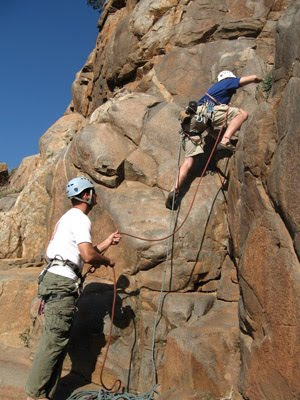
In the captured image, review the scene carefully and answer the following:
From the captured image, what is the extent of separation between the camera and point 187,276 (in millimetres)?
7902

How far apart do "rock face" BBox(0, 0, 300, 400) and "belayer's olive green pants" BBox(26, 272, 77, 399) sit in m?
0.89

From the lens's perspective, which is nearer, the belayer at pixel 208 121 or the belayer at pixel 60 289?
the belayer at pixel 60 289

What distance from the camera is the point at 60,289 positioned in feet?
20.6

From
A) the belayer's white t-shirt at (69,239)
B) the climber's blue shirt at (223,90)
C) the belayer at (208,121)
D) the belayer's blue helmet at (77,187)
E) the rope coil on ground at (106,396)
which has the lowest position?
the rope coil on ground at (106,396)

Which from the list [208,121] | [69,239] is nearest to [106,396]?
[69,239]

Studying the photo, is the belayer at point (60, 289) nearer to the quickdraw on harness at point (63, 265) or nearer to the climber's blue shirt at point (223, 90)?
the quickdraw on harness at point (63, 265)

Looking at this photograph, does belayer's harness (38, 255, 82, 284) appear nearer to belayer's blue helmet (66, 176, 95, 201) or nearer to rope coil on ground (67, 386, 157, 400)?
belayer's blue helmet (66, 176, 95, 201)

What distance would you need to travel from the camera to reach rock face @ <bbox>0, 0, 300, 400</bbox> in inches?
208

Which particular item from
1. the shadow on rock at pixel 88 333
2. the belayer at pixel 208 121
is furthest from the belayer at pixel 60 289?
the belayer at pixel 208 121

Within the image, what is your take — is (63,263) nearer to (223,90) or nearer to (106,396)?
(106,396)

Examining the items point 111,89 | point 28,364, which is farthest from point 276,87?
point 111,89

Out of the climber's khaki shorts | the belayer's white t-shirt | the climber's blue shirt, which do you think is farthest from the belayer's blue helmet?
the climber's blue shirt

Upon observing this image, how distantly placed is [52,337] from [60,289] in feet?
2.05

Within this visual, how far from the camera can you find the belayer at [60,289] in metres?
6.08
